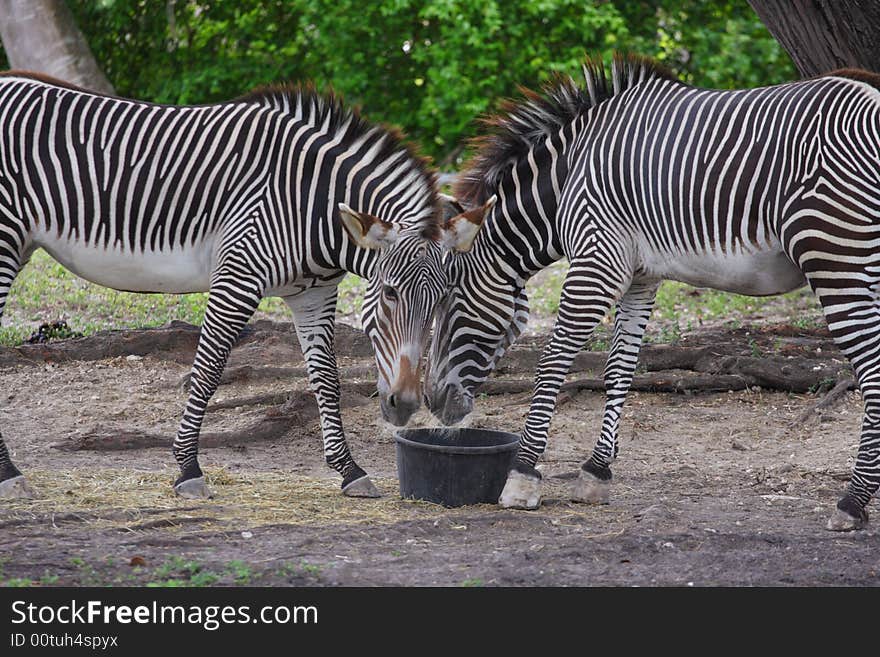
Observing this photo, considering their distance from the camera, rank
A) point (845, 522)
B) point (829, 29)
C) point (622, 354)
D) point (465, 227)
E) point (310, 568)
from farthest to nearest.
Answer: point (829, 29) → point (622, 354) → point (465, 227) → point (845, 522) → point (310, 568)

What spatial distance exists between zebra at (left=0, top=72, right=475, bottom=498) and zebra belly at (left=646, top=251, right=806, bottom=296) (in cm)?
124

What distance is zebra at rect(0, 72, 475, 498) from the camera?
237 inches

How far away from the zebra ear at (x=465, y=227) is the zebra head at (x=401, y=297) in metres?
0.09

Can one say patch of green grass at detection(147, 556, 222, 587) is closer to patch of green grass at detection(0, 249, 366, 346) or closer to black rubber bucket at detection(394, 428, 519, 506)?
black rubber bucket at detection(394, 428, 519, 506)

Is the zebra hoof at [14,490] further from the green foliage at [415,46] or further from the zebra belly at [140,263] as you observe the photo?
the green foliage at [415,46]

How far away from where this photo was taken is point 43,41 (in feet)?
46.4

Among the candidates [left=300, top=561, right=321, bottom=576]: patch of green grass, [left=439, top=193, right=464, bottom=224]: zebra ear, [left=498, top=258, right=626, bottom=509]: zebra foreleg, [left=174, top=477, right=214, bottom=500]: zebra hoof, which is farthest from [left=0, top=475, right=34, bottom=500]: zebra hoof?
[left=439, top=193, right=464, bottom=224]: zebra ear

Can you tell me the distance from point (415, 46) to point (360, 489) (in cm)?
1184

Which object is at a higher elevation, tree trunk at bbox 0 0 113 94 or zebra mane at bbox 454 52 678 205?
tree trunk at bbox 0 0 113 94

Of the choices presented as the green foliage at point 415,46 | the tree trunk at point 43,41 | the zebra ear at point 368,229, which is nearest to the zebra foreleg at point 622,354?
the zebra ear at point 368,229

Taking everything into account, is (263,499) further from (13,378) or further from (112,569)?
(13,378)

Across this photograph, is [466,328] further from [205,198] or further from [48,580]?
[48,580]

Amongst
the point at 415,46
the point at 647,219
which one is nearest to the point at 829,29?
the point at 647,219

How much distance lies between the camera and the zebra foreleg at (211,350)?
5980 mm
